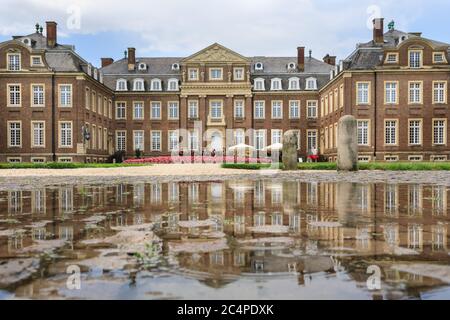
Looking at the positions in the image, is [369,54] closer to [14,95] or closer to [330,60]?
[330,60]

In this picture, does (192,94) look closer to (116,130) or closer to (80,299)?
(116,130)

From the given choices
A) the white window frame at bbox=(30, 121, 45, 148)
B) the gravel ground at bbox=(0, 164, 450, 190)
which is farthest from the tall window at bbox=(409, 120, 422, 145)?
the white window frame at bbox=(30, 121, 45, 148)

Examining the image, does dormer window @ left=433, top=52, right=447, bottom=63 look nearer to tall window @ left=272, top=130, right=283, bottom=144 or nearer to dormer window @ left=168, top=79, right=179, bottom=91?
tall window @ left=272, top=130, right=283, bottom=144

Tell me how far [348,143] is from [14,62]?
29579mm

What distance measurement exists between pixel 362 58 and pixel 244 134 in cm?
1592

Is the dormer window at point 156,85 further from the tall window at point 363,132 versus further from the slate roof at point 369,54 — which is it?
the tall window at point 363,132

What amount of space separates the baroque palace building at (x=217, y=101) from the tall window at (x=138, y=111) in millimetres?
111

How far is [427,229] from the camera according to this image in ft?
15.2

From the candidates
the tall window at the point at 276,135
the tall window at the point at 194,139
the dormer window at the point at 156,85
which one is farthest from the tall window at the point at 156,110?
the tall window at the point at 276,135

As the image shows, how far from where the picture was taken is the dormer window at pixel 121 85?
163 ft

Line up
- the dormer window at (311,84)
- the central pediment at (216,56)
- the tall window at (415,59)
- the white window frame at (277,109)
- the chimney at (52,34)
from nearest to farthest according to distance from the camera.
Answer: the tall window at (415,59) → the chimney at (52,34) → the central pediment at (216,56) → the dormer window at (311,84) → the white window frame at (277,109)

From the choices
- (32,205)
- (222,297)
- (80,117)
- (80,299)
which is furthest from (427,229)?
(80,117)

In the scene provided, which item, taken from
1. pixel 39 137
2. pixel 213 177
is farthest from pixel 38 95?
pixel 213 177

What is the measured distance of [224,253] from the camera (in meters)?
3.52
